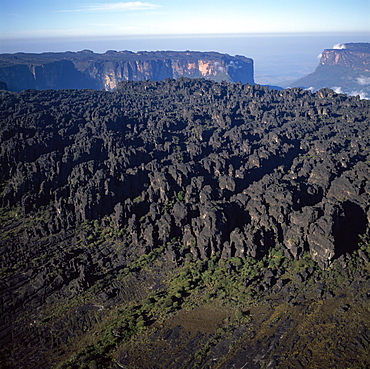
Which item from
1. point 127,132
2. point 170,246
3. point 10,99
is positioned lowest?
point 170,246

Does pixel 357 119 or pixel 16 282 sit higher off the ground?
pixel 357 119

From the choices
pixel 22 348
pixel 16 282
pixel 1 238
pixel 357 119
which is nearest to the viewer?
pixel 22 348

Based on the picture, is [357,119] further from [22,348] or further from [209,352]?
[22,348]

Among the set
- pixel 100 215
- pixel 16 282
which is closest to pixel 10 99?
pixel 100 215

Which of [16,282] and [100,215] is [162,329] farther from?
[100,215]

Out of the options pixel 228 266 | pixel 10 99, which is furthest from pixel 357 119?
pixel 10 99

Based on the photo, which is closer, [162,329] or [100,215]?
[162,329]

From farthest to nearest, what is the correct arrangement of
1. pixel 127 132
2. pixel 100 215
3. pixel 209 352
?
pixel 127 132 → pixel 100 215 → pixel 209 352

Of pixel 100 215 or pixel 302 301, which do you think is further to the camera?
pixel 100 215

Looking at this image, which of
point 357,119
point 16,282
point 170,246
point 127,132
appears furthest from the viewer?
point 357,119
